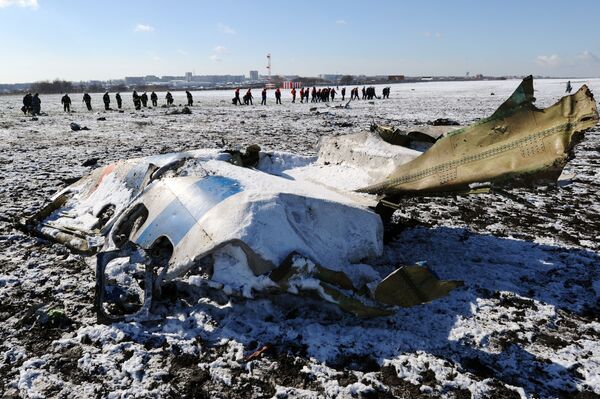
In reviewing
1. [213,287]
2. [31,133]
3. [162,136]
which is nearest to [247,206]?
[213,287]

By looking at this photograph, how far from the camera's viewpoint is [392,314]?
3.69 m

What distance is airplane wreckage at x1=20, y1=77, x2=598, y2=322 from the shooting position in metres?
3.73

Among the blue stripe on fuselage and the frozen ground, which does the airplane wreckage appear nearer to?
the blue stripe on fuselage

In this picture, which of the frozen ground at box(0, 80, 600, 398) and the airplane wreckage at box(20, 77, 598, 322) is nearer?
Answer: the frozen ground at box(0, 80, 600, 398)

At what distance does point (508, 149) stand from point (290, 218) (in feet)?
7.71

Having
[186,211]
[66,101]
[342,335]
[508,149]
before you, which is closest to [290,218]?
[186,211]

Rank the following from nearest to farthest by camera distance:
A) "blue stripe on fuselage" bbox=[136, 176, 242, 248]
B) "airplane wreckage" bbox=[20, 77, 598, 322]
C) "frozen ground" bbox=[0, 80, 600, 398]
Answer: "frozen ground" bbox=[0, 80, 600, 398] < "airplane wreckage" bbox=[20, 77, 598, 322] < "blue stripe on fuselage" bbox=[136, 176, 242, 248]

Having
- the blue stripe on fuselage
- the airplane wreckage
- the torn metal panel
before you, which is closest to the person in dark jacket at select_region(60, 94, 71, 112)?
the airplane wreckage

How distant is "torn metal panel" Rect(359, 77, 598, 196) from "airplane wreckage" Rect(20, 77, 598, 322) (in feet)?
0.03

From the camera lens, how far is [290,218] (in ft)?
13.5

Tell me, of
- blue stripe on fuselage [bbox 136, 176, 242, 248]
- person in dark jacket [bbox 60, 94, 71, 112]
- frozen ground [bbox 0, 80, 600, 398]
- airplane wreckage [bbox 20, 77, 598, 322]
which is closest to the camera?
frozen ground [bbox 0, 80, 600, 398]

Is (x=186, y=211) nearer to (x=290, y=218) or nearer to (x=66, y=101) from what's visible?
(x=290, y=218)

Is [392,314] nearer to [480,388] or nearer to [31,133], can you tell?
[480,388]

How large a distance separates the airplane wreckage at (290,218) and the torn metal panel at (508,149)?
0.01 metres
